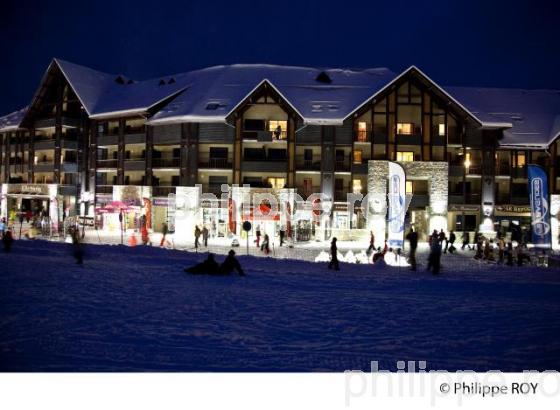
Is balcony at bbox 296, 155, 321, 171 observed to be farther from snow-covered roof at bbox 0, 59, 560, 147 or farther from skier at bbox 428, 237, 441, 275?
skier at bbox 428, 237, 441, 275

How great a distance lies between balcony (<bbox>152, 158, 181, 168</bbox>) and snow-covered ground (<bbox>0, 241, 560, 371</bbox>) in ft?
70.7

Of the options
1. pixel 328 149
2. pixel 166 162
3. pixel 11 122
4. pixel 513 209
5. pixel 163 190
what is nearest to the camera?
pixel 328 149

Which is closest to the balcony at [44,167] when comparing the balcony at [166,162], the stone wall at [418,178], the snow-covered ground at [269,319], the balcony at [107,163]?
the balcony at [107,163]

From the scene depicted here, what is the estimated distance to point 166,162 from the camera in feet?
132

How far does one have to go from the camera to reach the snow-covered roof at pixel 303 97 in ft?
126

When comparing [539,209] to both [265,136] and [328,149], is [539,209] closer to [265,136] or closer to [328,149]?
[328,149]

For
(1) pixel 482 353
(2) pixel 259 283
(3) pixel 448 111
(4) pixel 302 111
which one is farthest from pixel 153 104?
(1) pixel 482 353

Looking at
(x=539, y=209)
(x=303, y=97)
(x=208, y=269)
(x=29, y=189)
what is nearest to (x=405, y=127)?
(x=303, y=97)

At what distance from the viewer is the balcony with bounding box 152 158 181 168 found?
3959cm

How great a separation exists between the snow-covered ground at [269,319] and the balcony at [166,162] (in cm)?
2154

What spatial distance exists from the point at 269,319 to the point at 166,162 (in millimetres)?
31683

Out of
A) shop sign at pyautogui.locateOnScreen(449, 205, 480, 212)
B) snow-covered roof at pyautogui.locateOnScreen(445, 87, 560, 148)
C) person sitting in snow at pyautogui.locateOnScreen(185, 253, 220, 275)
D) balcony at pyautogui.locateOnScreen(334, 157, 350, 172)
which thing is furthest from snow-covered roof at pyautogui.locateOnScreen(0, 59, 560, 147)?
person sitting in snow at pyautogui.locateOnScreen(185, 253, 220, 275)

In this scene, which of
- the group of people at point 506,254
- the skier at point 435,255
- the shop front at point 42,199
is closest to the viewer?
the skier at point 435,255

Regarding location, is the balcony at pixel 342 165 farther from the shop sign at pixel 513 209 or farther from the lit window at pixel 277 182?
the shop sign at pixel 513 209
